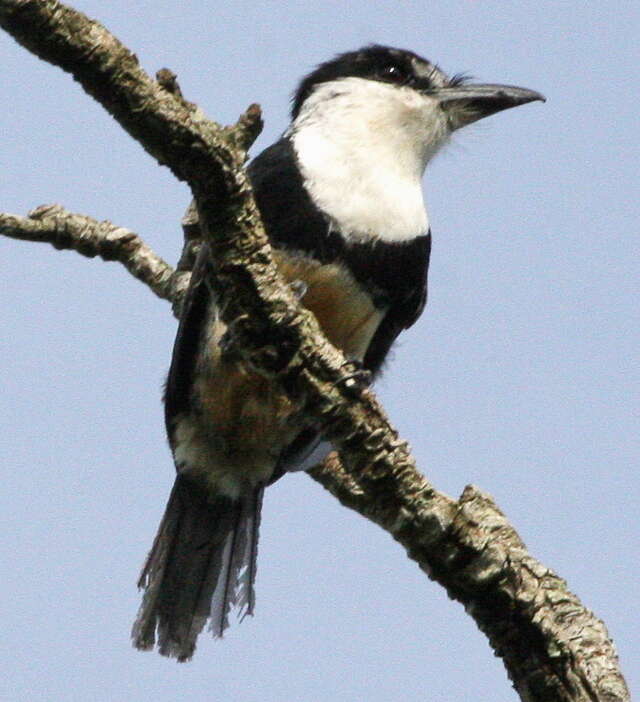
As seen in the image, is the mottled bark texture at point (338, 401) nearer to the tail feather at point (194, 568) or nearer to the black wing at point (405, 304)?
the black wing at point (405, 304)

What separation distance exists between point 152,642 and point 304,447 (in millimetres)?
781

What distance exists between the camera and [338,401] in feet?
9.50

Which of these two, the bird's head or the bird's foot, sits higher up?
the bird's head

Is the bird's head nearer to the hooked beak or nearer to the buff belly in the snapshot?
the hooked beak

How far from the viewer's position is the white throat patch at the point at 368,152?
4086mm

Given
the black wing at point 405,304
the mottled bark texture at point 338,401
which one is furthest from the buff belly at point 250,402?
the mottled bark texture at point 338,401

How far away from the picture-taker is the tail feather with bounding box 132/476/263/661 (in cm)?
425

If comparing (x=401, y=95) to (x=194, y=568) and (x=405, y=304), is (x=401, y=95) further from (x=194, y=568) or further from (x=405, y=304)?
(x=194, y=568)

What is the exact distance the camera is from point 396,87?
15.6 ft

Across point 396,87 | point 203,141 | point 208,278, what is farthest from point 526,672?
point 396,87

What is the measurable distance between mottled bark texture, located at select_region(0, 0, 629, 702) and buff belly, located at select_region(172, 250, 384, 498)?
100 centimetres

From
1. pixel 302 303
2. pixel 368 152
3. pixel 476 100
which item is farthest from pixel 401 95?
pixel 302 303

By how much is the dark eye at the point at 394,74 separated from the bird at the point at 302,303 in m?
0.05

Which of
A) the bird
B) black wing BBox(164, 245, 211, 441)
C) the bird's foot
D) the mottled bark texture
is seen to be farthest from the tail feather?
the bird's foot
